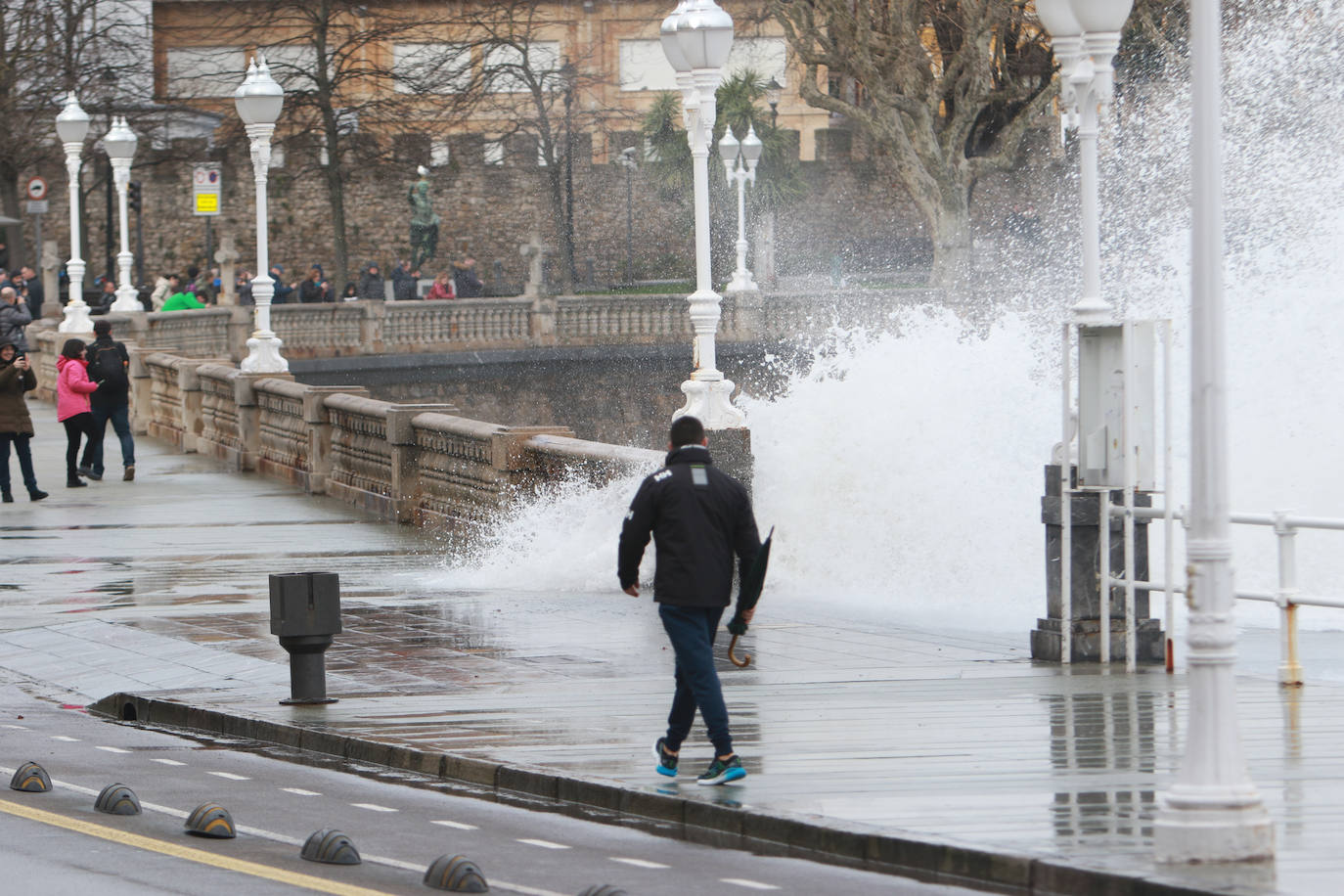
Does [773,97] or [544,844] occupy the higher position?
[773,97]

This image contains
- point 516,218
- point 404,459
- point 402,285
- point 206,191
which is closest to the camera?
point 404,459

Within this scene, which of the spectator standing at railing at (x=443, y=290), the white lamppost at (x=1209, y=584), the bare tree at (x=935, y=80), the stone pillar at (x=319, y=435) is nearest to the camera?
the white lamppost at (x=1209, y=584)

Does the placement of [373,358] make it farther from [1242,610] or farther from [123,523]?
[1242,610]

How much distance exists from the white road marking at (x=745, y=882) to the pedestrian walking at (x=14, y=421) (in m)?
17.9

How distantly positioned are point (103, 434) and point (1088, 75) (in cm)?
1666

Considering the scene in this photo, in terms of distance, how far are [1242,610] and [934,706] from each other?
6395mm

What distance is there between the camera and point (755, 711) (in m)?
11.2

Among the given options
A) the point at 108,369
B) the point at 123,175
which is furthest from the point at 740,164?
the point at 108,369

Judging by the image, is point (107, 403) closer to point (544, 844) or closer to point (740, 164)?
point (544, 844)

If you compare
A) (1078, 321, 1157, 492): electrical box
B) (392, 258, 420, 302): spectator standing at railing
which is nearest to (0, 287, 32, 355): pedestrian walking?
(1078, 321, 1157, 492): electrical box

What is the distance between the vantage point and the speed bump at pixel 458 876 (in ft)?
25.1

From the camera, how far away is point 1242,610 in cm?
1680

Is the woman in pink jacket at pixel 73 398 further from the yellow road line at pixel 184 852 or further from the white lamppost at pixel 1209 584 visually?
the white lamppost at pixel 1209 584

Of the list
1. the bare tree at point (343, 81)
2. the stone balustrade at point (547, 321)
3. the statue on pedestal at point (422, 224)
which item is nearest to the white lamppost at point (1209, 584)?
the stone balustrade at point (547, 321)
